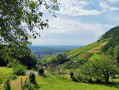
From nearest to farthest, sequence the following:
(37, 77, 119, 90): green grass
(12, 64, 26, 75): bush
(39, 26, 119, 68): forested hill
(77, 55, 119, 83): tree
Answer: (37, 77, 119, 90): green grass < (12, 64, 26, 75): bush < (77, 55, 119, 83): tree < (39, 26, 119, 68): forested hill

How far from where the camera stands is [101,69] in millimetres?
32750

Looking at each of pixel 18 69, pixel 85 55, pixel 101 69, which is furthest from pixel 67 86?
pixel 85 55

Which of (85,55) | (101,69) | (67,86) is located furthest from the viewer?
(85,55)

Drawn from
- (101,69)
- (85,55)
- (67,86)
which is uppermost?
(101,69)

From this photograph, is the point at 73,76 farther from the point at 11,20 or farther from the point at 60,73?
the point at 11,20

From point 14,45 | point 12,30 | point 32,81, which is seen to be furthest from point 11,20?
point 32,81

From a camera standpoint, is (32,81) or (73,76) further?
(73,76)

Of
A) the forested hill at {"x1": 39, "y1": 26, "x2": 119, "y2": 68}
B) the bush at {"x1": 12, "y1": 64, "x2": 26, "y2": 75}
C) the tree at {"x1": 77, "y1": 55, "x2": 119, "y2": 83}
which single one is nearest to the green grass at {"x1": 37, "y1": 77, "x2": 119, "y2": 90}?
the tree at {"x1": 77, "y1": 55, "x2": 119, "y2": 83}

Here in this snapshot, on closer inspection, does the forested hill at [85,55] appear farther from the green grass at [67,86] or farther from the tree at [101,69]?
the green grass at [67,86]

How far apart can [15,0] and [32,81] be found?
65.6 ft

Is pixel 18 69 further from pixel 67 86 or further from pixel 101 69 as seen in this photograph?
pixel 101 69

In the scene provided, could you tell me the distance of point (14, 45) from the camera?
22.1 feet

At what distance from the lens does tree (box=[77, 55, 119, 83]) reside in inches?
1261

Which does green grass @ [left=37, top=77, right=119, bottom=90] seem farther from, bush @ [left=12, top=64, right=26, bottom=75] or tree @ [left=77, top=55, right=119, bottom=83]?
bush @ [left=12, top=64, right=26, bottom=75]
